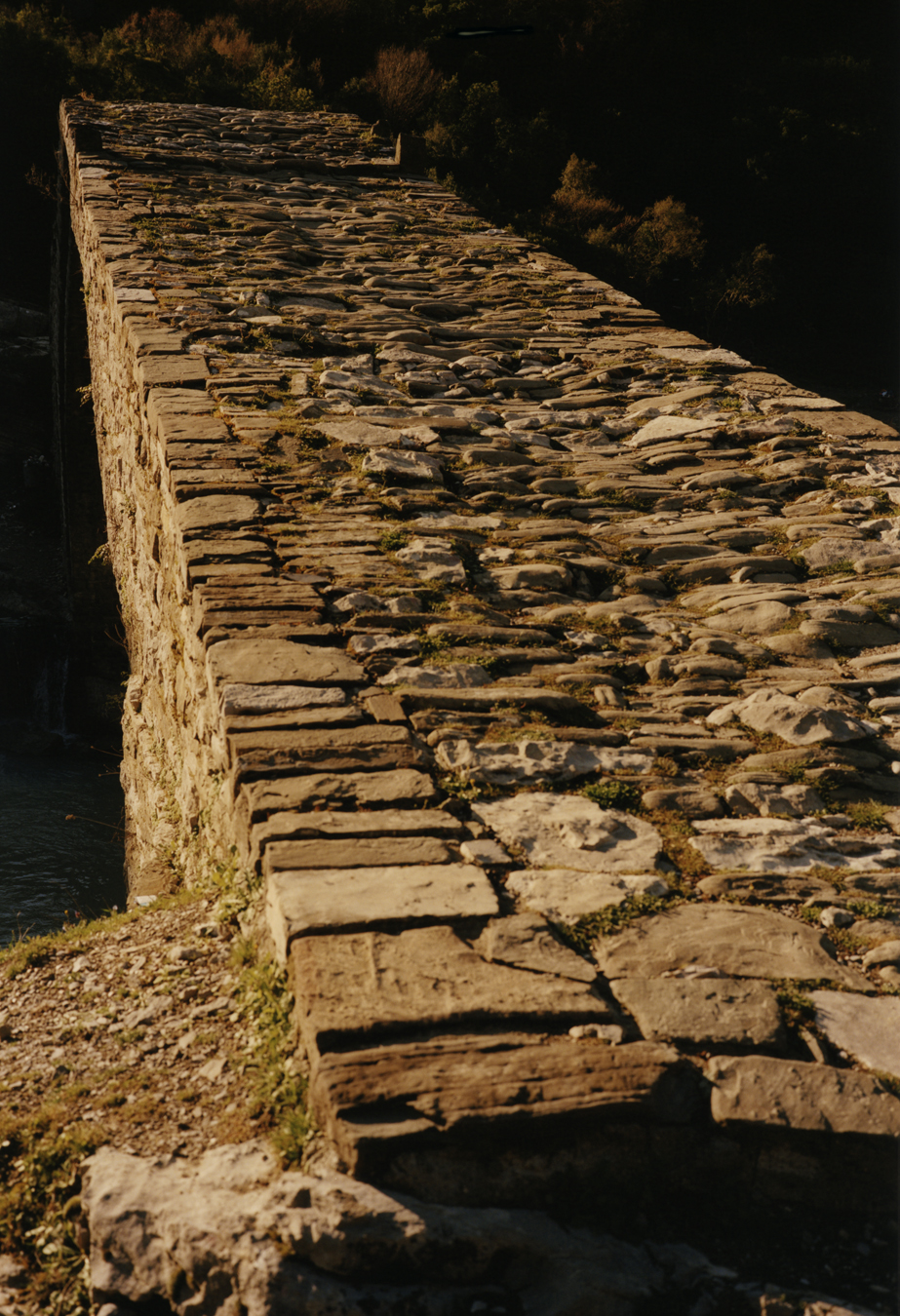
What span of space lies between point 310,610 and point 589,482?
5.20 feet

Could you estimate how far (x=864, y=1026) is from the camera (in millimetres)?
1704

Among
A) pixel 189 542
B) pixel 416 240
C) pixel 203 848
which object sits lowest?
pixel 203 848

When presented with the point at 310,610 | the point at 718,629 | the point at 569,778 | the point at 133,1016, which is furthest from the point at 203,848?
the point at 718,629

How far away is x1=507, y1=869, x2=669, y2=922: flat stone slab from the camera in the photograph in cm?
194

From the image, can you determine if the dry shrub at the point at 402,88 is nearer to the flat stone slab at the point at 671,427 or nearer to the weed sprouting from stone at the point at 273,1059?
the flat stone slab at the point at 671,427

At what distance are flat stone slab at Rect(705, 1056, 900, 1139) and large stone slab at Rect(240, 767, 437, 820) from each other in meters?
0.88

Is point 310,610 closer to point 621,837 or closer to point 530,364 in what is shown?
point 621,837

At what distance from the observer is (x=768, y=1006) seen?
67.6 inches

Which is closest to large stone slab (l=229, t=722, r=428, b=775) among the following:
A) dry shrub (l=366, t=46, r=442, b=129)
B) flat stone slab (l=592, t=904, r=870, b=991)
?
flat stone slab (l=592, t=904, r=870, b=991)

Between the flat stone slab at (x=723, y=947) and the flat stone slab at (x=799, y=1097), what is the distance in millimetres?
215

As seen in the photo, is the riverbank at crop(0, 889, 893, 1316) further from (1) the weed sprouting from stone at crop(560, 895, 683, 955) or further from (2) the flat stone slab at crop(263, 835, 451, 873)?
(1) the weed sprouting from stone at crop(560, 895, 683, 955)

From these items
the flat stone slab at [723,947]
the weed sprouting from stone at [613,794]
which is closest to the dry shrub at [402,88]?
the weed sprouting from stone at [613,794]

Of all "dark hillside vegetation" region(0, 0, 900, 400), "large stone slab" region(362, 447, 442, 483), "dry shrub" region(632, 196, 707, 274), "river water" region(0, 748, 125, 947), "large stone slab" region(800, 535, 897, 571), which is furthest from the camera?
"dry shrub" region(632, 196, 707, 274)

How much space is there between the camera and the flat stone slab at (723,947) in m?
1.80
